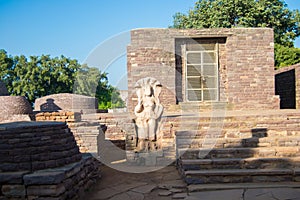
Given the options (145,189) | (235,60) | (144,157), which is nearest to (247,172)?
(145,189)

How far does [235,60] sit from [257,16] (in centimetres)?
1243

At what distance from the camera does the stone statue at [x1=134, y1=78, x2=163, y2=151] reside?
19.9 ft

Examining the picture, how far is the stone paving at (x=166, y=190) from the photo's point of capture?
3.65 m

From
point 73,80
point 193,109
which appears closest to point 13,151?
point 193,109

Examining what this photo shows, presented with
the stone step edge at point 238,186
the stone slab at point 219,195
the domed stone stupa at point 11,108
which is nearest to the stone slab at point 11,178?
the stone slab at point 219,195

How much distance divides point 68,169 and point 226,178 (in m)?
2.40

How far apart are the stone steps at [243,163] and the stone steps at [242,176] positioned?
21 cm

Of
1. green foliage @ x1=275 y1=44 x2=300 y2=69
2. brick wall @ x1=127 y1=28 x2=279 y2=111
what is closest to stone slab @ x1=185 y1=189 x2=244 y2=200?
brick wall @ x1=127 y1=28 x2=279 y2=111

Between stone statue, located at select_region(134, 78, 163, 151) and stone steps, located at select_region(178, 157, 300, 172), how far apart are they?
1.68 metres

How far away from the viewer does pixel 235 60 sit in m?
10.9

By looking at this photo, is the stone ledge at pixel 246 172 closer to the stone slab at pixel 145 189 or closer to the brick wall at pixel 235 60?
the stone slab at pixel 145 189

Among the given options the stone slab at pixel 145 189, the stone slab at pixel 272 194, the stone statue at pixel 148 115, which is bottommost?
the stone slab at pixel 145 189

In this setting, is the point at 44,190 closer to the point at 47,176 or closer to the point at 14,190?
the point at 47,176

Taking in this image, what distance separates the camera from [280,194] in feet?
11.9
